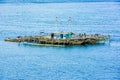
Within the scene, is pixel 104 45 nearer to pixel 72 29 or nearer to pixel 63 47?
pixel 63 47

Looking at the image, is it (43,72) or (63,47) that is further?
(63,47)

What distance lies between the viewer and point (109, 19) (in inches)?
3674

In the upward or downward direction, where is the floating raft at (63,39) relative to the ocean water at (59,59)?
upward

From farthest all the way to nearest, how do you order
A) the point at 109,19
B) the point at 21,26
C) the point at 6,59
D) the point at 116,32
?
the point at 109,19 < the point at 21,26 < the point at 116,32 < the point at 6,59

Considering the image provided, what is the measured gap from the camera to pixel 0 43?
211 ft

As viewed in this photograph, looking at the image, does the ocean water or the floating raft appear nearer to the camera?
the ocean water

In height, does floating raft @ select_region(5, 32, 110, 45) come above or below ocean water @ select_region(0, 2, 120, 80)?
above

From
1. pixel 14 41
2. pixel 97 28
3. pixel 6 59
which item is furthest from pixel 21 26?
pixel 6 59

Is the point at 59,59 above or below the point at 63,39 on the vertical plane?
below

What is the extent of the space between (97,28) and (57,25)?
5.95m

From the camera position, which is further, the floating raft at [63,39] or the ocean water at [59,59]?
the floating raft at [63,39]

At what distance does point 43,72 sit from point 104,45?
14.1 meters

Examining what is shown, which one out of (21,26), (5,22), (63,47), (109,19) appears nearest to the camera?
(63,47)

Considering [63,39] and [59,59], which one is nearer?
[59,59]
